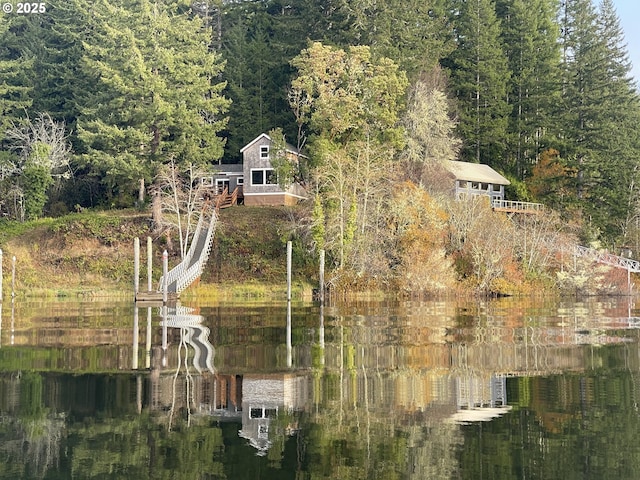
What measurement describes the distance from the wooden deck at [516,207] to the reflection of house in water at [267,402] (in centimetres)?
5137

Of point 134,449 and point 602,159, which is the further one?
point 602,159

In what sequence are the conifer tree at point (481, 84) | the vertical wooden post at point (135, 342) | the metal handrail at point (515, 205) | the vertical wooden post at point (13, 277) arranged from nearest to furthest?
1. the vertical wooden post at point (135, 342)
2. the vertical wooden post at point (13, 277)
3. the metal handrail at point (515, 205)
4. the conifer tree at point (481, 84)

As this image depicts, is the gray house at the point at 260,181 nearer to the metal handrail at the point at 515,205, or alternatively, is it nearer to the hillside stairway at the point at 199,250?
the hillside stairway at the point at 199,250

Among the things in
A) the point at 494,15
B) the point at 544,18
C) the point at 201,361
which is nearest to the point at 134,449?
the point at 201,361

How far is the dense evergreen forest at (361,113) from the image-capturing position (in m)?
56.4

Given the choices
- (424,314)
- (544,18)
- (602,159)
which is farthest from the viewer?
(544,18)

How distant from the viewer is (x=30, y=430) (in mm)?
14258

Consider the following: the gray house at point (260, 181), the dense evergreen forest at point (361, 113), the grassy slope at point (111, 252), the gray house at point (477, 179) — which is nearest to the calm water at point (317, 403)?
the grassy slope at point (111, 252)

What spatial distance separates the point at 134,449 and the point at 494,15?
75.3m

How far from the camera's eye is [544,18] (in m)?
90.3

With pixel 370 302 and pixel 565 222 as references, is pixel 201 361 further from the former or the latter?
pixel 565 222

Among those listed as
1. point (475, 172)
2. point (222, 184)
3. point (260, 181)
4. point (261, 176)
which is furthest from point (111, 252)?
point (475, 172)

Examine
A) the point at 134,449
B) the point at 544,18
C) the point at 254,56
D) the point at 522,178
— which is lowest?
the point at 134,449

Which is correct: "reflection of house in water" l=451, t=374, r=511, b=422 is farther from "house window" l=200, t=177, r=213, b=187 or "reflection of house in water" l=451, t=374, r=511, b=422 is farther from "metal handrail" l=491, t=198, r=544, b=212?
"metal handrail" l=491, t=198, r=544, b=212
